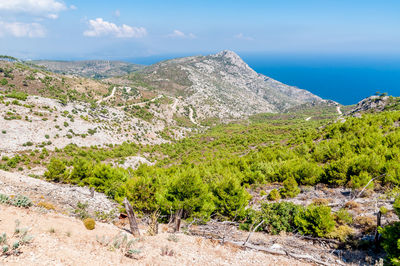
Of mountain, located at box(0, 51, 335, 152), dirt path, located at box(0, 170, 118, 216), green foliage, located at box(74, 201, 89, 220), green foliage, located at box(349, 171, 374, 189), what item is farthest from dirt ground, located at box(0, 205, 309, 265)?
mountain, located at box(0, 51, 335, 152)

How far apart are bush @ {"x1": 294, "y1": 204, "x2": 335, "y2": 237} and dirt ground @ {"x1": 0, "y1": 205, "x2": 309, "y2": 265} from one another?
90.7 inches

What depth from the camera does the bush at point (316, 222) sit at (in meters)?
8.48

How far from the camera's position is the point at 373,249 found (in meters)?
7.32

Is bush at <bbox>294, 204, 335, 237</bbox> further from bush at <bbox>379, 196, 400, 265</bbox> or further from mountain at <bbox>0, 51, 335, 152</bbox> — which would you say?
mountain at <bbox>0, 51, 335, 152</bbox>

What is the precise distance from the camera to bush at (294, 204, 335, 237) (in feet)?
27.8

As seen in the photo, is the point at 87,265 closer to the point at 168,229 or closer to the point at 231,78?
the point at 168,229

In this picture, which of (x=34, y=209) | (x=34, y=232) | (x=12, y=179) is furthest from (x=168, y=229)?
(x=12, y=179)

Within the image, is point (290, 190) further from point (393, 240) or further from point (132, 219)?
point (132, 219)

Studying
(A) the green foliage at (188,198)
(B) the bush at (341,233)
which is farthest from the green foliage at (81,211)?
(B) the bush at (341,233)

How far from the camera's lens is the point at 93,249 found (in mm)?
6609

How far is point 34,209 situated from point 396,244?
1360cm

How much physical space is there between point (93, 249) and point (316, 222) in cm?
903

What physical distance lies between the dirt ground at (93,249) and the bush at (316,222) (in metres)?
2.30

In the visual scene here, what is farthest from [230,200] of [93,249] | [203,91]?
[203,91]
